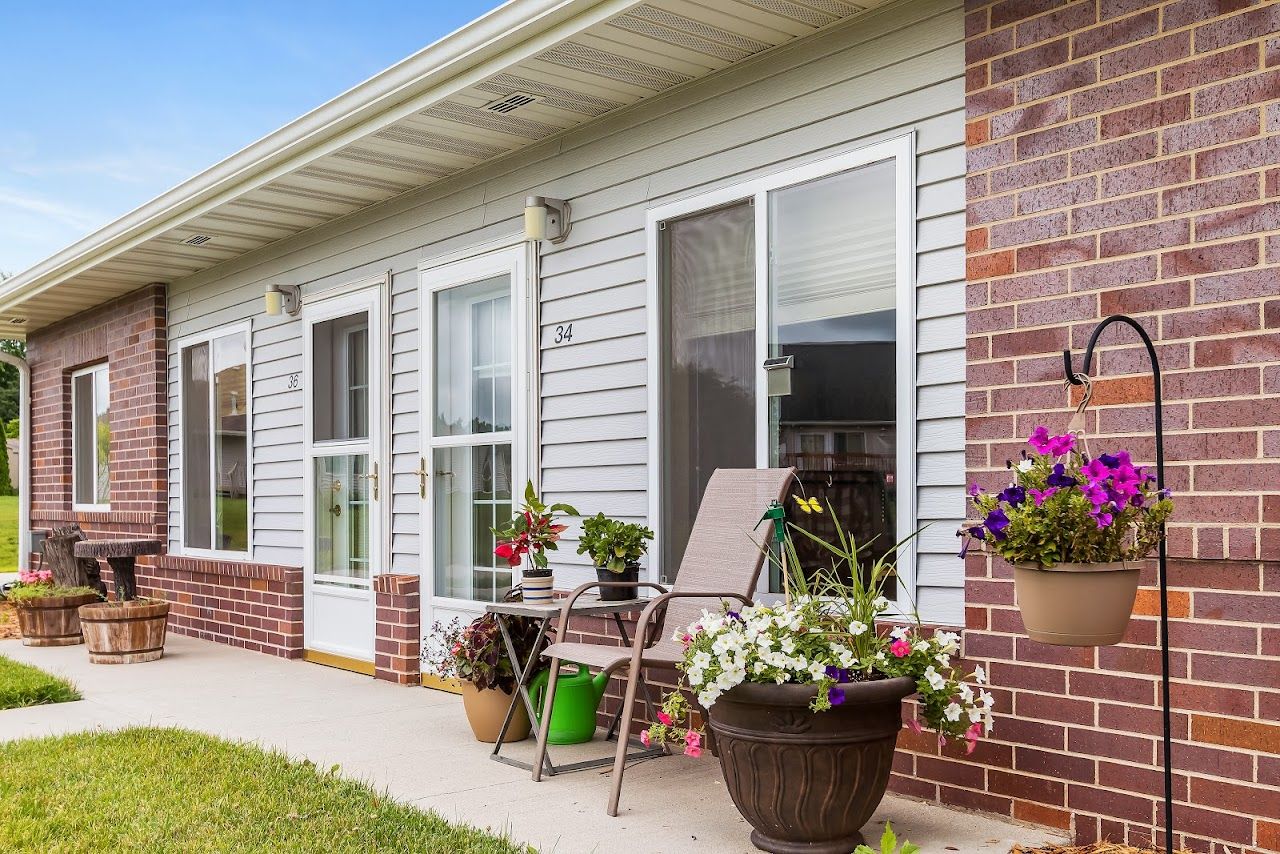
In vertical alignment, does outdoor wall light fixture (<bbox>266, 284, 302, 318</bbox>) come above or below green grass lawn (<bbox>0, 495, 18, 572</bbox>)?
above

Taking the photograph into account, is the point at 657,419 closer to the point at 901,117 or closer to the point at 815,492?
the point at 815,492

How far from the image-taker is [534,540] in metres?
4.45

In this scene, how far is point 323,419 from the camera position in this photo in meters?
6.62

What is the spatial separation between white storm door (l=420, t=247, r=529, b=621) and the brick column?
12cm

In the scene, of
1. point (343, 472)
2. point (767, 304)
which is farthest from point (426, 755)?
point (343, 472)

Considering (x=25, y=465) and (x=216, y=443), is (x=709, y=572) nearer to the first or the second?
(x=216, y=443)

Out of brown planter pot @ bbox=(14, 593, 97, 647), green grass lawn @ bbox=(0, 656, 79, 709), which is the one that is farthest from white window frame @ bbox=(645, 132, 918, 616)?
brown planter pot @ bbox=(14, 593, 97, 647)

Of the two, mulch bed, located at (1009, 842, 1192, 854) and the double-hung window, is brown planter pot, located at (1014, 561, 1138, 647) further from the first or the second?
the double-hung window

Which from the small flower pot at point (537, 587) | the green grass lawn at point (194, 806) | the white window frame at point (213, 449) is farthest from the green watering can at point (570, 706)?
the white window frame at point (213, 449)

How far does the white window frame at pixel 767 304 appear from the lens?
3.50 meters

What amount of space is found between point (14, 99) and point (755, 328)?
36.6 m

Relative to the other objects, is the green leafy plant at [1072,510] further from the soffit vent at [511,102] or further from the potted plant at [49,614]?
the potted plant at [49,614]

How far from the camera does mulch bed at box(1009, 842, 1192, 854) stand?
9.54 ft

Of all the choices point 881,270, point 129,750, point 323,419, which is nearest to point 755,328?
point 881,270
